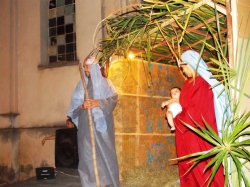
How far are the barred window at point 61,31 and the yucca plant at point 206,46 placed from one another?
17.6 ft

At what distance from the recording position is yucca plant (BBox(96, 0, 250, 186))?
329cm

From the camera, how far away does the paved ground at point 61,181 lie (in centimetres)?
772

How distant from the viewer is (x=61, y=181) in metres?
8.13

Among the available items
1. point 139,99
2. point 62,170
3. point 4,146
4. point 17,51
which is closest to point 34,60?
point 17,51

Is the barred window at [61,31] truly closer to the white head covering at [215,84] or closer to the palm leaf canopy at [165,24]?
the palm leaf canopy at [165,24]

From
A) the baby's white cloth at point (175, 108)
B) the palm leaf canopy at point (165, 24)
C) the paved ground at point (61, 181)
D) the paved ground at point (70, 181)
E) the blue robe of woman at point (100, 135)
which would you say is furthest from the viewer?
the paved ground at point (61, 181)

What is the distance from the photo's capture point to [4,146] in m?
11.7

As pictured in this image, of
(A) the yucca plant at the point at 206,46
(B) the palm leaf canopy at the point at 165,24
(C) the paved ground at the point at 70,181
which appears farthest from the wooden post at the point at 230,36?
(C) the paved ground at the point at 70,181

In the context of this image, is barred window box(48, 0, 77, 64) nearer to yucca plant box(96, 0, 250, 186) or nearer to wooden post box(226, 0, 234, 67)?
yucca plant box(96, 0, 250, 186)

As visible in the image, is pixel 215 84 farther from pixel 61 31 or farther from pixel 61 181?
pixel 61 31

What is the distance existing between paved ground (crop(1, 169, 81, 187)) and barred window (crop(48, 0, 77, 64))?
3.63 meters

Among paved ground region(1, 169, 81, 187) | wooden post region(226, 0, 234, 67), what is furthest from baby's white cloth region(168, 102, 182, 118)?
paved ground region(1, 169, 81, 187)

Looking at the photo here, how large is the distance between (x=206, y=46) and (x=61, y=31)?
747 cm

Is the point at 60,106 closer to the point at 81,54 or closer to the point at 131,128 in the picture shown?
the point at 81,54
